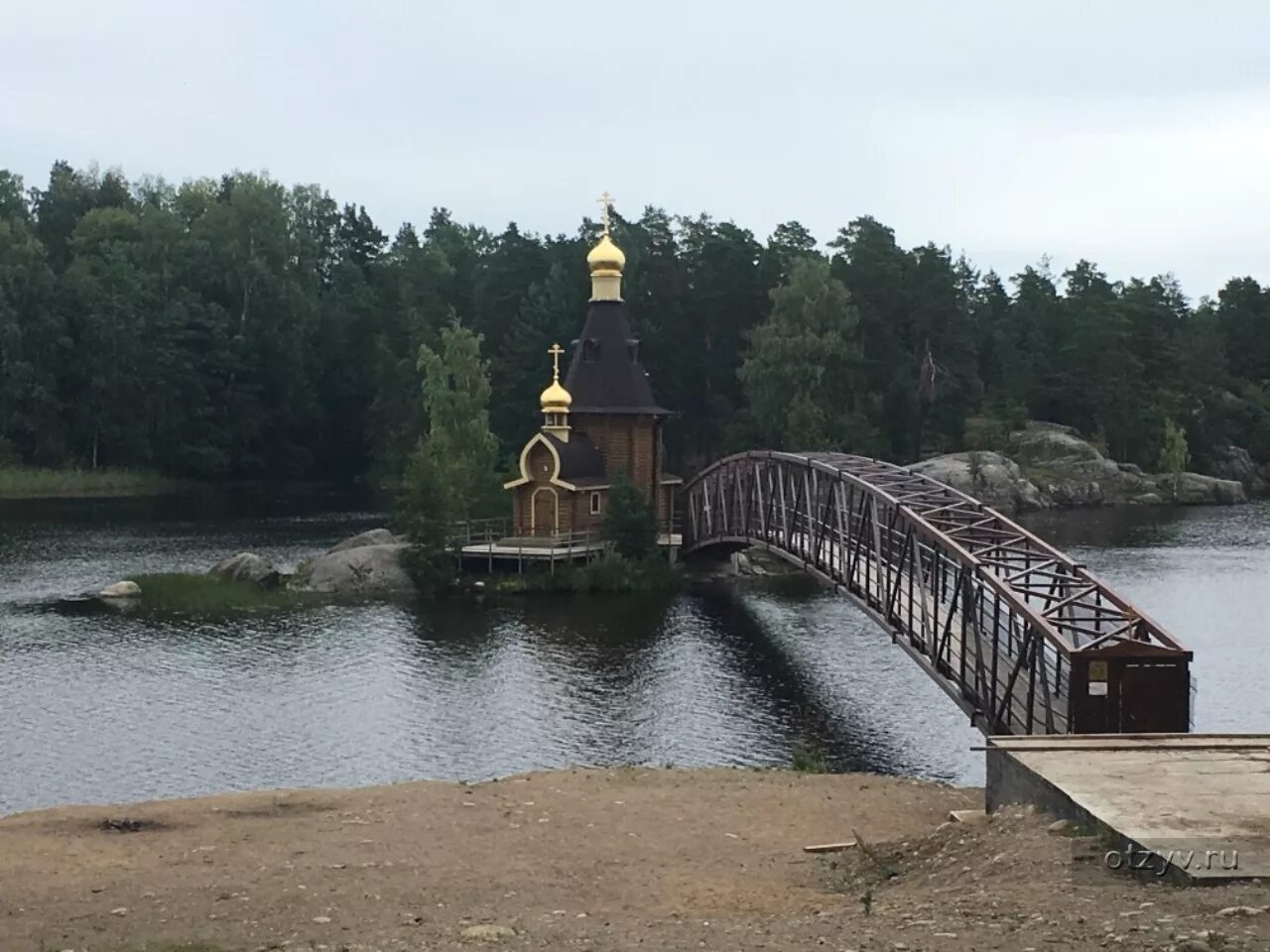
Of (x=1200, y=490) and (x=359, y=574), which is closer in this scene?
(x=359, y=574)

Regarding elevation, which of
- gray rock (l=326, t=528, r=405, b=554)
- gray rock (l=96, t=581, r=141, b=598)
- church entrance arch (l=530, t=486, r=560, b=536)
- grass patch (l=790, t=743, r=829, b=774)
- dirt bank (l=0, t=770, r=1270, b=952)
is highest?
church entrance arch (l=530, t=486, r=560, b=536)

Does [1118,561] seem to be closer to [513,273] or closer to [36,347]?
[513,273]

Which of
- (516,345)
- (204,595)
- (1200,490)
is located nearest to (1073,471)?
(1200,490)

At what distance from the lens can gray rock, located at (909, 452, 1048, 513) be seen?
250 ft

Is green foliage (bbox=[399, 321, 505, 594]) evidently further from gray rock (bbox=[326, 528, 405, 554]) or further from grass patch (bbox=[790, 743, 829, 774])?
grass patch (bbox=[790, 743, 829, 774])

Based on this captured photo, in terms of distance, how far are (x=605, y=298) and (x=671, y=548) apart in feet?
30.8

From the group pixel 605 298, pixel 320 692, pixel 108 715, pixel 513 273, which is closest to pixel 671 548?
pixel 605 298

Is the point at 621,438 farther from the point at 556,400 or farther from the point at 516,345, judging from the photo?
the point at 516,345

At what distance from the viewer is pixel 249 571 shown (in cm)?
4644

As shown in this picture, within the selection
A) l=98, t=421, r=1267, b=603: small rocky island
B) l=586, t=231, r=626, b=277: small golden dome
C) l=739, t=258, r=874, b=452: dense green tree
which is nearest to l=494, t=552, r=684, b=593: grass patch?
l=586, t=231, r=626, b=277: small golden dome

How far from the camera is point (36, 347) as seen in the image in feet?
277

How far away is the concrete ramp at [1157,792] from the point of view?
39.8 ft

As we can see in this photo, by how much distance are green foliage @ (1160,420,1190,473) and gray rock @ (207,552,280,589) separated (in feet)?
186

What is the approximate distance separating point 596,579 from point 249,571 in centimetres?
1077
